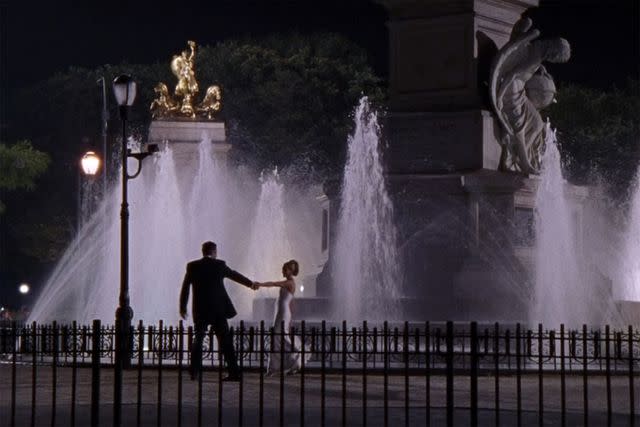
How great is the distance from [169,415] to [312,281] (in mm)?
11571

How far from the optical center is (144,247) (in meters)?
40.8

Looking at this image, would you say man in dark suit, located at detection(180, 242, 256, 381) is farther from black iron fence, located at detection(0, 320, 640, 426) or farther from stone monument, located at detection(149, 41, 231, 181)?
stone monument, located at detection(149, 41, 231, 181)

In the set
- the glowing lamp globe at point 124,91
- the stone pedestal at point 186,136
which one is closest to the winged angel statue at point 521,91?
the glowing lamp globe at point 124,91

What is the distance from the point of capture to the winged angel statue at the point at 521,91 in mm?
25656

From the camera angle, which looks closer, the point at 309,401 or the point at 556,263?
the point at 309,401

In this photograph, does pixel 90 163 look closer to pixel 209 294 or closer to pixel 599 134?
pixel 209 294

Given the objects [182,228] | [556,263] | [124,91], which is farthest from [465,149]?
[182,228]

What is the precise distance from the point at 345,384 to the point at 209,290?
5.95m

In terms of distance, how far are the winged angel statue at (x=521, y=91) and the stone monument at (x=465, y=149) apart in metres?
0.02

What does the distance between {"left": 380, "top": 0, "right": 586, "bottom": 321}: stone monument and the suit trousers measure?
5917 millimetres

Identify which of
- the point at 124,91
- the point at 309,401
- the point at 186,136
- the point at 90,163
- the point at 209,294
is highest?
the point at 186,136

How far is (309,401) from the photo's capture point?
17469mm

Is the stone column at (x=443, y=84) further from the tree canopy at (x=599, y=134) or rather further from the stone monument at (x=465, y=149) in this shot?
the tree canopy at (x=599, y=134)

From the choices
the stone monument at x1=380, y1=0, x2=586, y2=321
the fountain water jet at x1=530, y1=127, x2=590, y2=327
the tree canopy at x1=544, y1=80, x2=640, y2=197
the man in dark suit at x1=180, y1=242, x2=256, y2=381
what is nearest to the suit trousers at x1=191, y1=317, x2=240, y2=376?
the man in dark suit at x1=180, y1=242, x2=256, y2=381
